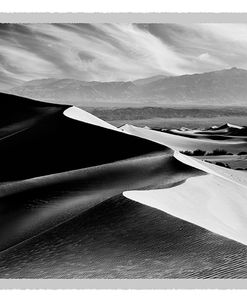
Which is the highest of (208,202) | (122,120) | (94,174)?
(122,120)

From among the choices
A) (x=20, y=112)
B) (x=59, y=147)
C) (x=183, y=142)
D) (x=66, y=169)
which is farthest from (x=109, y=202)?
(x=20, y=112)

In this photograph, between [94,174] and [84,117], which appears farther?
[84,117]

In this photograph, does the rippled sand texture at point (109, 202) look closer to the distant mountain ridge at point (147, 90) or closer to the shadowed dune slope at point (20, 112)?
the shadowed dune slope at point (20, 112)

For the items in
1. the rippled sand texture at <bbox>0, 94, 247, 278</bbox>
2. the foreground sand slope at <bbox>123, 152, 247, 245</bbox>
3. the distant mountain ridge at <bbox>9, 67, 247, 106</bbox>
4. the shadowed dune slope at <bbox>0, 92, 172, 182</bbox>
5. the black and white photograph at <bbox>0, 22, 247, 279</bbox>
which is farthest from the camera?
the distant mountain ridge at <bbox>9, 67, 247, 106</bbox>

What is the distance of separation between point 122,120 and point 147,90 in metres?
0.25

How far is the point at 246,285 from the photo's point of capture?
8.86 feet

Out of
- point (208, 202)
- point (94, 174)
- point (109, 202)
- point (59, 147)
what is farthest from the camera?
point (59, 147)

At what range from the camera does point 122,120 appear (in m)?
3.68

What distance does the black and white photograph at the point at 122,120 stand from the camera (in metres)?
3.11

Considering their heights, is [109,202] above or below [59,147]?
below

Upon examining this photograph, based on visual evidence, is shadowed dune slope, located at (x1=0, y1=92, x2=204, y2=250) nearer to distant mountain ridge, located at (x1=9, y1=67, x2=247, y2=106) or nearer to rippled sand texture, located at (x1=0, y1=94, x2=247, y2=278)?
rippled sand texture, located at (x1=0, y1=94, x2=247, y2=278)

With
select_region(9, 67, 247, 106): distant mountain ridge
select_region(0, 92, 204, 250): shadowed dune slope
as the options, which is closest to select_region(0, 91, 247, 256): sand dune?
select_region(0, 92, 204, 250): shadowed dune slope

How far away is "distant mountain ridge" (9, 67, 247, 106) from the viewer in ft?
11.7

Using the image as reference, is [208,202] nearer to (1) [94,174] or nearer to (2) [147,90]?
(1) [94,174]
